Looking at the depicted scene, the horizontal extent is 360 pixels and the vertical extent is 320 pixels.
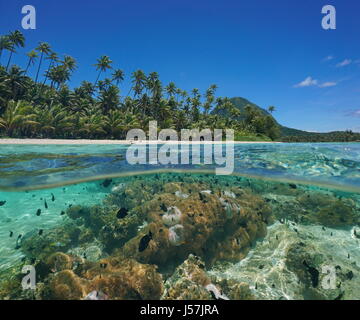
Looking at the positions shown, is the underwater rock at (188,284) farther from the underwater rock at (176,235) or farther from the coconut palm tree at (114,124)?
the coconut palm tree at (114,124)

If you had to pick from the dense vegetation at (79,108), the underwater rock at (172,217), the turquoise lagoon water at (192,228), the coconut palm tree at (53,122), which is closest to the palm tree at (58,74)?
the dense vegetation at (79,108)

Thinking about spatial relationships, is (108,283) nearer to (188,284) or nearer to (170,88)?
(188,284)

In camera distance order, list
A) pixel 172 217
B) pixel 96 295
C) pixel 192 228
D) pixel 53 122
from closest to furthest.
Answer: pixel 96 295, pixel 192 228, pixel 172 217, pixel 53 122

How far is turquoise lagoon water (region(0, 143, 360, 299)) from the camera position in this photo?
7004 mm

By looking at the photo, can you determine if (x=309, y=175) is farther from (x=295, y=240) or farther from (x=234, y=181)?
(x=234, y=181)

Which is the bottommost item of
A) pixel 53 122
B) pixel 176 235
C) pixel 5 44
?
pixel 176 235

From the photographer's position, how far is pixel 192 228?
28.8 feet

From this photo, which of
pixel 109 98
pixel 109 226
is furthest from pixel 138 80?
pixel 109 226

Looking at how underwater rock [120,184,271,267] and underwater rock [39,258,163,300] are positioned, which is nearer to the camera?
underwater rock [39,258,163,300]

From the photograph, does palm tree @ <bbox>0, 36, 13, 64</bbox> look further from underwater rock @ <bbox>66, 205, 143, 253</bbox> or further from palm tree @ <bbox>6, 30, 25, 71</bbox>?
underwater rock @ <bbox>66, 205, 143, 253</bbox>

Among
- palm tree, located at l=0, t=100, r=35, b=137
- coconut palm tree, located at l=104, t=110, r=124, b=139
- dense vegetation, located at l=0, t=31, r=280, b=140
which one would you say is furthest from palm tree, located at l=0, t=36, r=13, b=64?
coconut palm tree, located at l=104, t=110, r=124, b=139

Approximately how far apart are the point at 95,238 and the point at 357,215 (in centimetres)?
1545

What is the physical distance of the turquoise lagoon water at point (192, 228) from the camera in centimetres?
700
